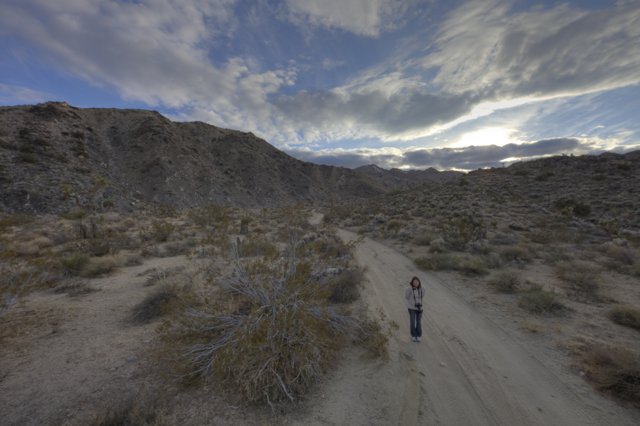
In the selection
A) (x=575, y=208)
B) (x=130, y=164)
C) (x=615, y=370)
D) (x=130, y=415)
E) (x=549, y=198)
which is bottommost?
(x=130, y=415)

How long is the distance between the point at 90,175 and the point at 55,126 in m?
14.3

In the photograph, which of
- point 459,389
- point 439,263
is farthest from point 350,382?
point 439,263

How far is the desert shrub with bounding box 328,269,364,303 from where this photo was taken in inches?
289

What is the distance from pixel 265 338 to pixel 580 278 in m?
9.57

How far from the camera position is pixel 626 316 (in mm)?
5992

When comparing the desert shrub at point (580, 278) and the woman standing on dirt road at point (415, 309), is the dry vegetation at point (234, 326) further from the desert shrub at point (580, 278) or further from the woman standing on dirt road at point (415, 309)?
the desert shrub at point (580, 278)

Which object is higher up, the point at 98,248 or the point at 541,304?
the point at 98,248

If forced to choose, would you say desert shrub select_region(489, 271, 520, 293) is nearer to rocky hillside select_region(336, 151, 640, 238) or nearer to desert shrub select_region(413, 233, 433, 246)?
desert shrub select_region(413, 233, 433, 246)

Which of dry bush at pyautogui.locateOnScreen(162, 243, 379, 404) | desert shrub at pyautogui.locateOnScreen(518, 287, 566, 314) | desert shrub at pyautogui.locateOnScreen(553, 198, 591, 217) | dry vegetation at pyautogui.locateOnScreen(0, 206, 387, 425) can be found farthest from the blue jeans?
desert shrub at pyautogui.locateOnScreen(553, 198, 591, 217)

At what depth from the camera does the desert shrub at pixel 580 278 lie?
749 centimetres

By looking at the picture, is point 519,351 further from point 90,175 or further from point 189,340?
point 90,175

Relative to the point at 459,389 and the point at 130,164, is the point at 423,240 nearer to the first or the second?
the point at 459,389

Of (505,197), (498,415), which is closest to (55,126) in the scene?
(498,415)

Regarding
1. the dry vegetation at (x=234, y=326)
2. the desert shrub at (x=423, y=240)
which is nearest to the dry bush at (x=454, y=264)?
the desert shrub at (x=423, y=240)
